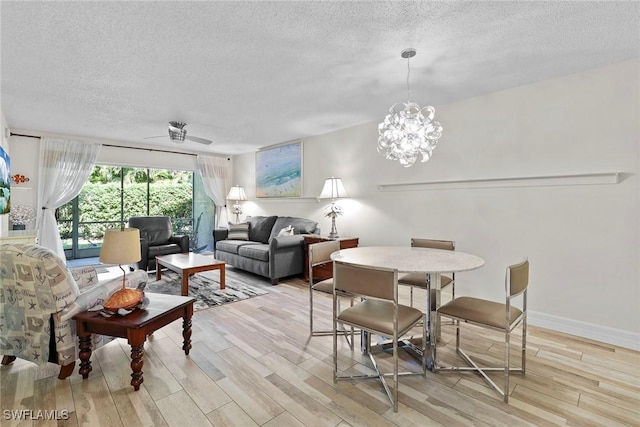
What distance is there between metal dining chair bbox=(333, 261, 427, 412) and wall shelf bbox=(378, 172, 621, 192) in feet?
6.45

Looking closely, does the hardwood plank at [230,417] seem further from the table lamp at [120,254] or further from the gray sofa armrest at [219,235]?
the gray sofa armrest at [219,235]

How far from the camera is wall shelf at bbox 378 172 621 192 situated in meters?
2.58

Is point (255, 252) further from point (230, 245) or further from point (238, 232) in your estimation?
point (238, 232)

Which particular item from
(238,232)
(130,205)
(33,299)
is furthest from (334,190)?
(130,205)

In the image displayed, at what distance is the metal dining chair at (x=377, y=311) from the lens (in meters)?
1.72

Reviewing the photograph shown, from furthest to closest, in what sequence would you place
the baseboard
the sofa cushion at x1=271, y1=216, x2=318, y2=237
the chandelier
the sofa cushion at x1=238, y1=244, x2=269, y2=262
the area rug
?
the sofa cushion at x1=271, y1=216, x2=318, y2=237 → the sofa cushion at x1=238, y1=244, x2=269, y2=262 → the area rug → the baseboard → the chandelier

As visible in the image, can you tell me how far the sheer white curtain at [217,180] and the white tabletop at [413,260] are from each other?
4.98m

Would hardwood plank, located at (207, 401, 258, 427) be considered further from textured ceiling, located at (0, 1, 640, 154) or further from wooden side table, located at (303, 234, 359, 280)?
wooden side table, located at (303, 234, 359, 280)

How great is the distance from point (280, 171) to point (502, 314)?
4.62 m

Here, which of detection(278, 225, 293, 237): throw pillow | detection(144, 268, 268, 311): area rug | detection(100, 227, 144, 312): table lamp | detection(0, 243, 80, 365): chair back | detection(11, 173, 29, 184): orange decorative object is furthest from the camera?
detection(278, 225, 293, 237): throw pillow

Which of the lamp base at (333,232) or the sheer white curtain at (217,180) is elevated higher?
the sheer white curtain at (217,180)

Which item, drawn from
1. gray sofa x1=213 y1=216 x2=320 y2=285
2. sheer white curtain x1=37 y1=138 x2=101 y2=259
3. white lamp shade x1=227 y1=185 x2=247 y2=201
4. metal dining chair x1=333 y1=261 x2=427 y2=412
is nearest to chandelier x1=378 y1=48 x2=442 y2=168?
metal dining chair x1=333 y1=261 x2=427 y2=412

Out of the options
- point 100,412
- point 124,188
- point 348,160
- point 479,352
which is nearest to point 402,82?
point 348,160

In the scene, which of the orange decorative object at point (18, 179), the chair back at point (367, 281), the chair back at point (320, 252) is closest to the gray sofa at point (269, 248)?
the chair back at point (320, 252)
